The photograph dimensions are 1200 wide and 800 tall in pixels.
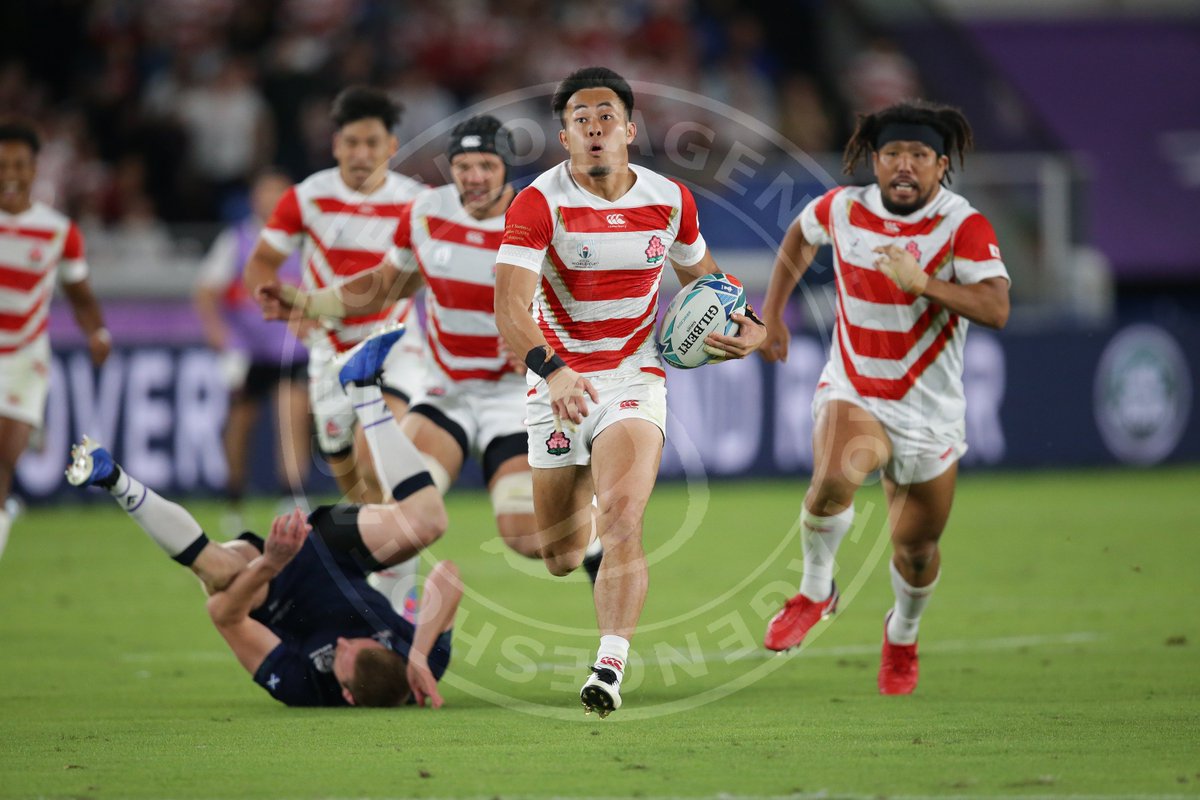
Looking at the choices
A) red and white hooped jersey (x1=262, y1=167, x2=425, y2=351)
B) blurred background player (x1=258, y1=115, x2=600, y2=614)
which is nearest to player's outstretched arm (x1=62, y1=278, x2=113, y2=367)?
red and white hooped jersey (x1=262, y1=167, x2=425, y2=351)

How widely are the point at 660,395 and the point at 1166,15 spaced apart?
1755 centimetres

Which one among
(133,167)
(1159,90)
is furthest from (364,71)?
(1159,90)

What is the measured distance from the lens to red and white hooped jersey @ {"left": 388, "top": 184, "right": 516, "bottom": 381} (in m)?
8.40

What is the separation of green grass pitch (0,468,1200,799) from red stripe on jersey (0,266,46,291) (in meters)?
1.91

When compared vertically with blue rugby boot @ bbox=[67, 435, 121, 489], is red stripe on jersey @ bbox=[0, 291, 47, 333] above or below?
above

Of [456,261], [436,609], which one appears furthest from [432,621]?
[456,261]

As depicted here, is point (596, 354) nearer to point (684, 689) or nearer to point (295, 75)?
point (684, 689)

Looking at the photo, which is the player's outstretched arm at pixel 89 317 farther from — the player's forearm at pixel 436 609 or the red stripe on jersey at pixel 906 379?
the red stripe on jersey at pixel 906 379

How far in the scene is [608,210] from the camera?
6766 mm

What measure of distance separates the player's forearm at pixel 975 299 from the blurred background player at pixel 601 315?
0.89m

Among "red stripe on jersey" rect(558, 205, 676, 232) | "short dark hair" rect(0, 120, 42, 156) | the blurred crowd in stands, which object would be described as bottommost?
"red stripe on jersey" rect(558, 205, 676, 232)

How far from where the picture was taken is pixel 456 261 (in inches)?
332

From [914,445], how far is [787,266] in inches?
43.8
